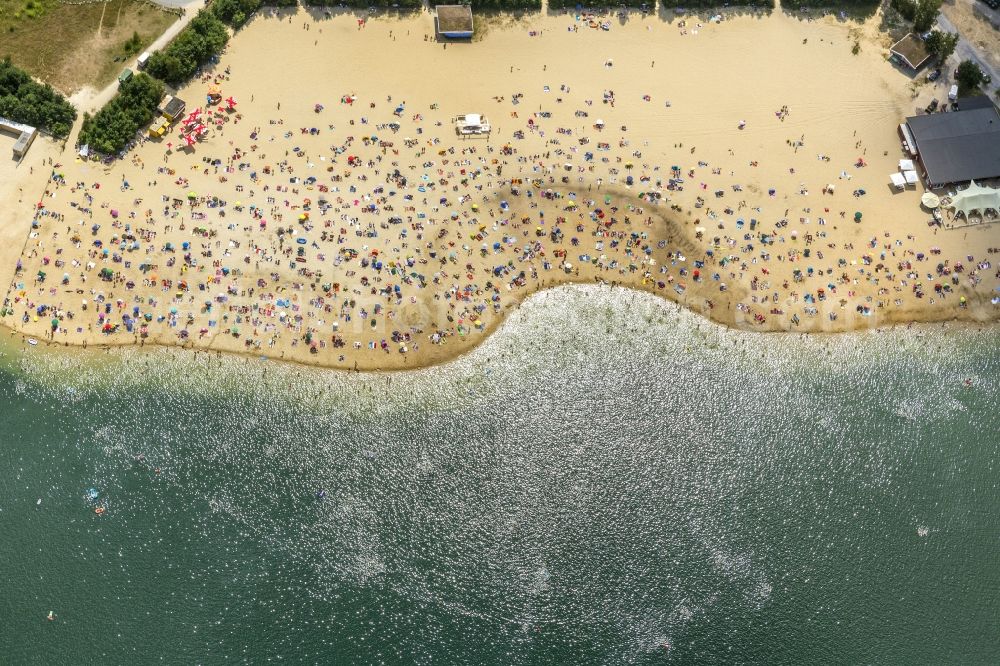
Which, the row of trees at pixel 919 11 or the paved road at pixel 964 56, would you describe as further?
the paved road at pixel 964 56

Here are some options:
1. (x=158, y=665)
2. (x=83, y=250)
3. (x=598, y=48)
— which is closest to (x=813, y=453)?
(x=598, y=48)

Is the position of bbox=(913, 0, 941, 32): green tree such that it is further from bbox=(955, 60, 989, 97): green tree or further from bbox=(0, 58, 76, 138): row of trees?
bbox=(0, 58, 76, 138): row of trees

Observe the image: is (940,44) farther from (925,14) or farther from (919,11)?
(919,11)

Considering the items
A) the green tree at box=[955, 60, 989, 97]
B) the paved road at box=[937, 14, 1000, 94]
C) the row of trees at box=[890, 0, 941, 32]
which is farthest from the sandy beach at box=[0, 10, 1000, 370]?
the paved road at box=[937, 14, 1000, 94]

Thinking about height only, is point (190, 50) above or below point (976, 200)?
above

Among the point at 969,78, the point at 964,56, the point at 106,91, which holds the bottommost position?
the point at 106,91

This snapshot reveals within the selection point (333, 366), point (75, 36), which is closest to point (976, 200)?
point (333, 366)

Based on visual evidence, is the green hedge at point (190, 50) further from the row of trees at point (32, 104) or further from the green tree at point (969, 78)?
the green tree at point (969, 78)

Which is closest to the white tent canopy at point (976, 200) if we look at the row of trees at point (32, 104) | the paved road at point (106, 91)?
the paved road at point (106, 91)
